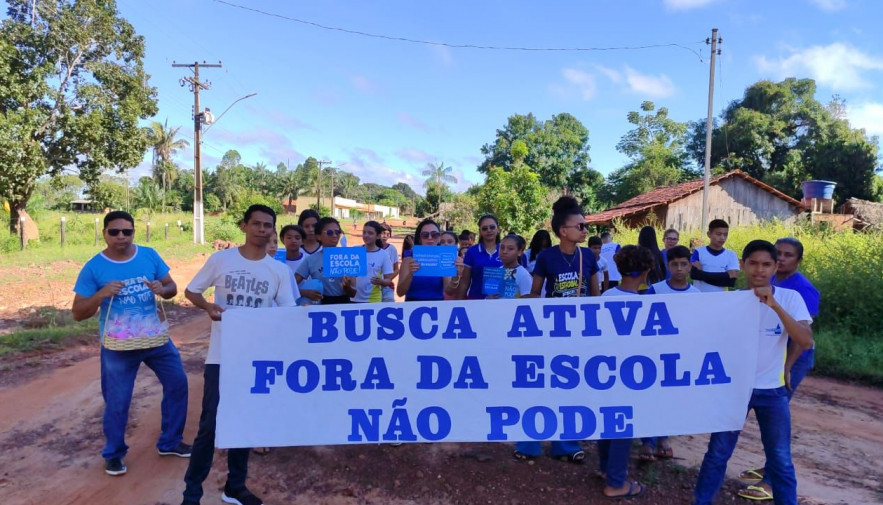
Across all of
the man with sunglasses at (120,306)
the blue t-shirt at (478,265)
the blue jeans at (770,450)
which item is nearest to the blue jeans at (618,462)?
the blue jeans at (770,450)

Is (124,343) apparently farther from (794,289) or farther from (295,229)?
(794,289)

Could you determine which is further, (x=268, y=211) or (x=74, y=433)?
(x=74, y=433)

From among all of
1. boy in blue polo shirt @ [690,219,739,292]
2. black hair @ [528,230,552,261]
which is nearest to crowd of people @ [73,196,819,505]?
black hair @ [528,230,552,261]

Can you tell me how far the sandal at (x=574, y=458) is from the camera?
3.62 m

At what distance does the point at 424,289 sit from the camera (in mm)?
4219

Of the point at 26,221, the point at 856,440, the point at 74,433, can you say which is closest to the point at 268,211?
the point at 74,433

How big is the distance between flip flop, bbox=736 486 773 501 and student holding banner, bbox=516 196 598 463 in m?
0.99

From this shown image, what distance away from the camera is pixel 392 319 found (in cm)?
319

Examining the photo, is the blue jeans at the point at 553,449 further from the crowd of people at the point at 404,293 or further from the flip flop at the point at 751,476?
the flip flop at the point at 751,476

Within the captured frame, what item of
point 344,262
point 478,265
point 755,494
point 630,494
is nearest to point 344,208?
point 344,262

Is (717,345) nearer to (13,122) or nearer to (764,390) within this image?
(764,390)

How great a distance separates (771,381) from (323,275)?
10.6ft

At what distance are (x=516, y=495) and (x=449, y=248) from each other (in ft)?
5.88

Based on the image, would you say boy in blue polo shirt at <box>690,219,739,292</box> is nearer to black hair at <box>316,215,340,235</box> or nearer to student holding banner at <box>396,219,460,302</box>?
student holding banner at <box>396,219,460,302</box>
